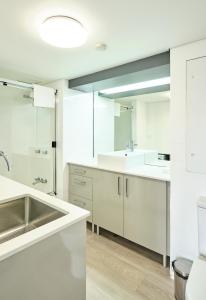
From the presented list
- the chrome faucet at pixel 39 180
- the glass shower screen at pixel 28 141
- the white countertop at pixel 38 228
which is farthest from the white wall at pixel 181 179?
the chrome faucet at pixel 39 180

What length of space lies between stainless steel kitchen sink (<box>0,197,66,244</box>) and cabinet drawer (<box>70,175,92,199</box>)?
1348 mm

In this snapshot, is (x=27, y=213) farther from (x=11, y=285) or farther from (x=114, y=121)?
(x=114, y=121)

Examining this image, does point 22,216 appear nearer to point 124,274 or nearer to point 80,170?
point 124,274

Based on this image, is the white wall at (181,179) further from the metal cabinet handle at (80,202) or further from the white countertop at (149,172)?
the metal cabinet handle at (80,202)

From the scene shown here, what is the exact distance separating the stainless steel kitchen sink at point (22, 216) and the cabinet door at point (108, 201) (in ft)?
3.90

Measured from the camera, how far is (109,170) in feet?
7.98

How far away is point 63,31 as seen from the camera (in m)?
1.43

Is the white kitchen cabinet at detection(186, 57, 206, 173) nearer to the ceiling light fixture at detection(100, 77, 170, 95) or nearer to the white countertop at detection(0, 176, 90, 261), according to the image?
the ceiling light fixture at detection(100, 77, 170, 95)

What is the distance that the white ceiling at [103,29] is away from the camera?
1268 millimetres

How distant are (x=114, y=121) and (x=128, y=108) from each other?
0.38m

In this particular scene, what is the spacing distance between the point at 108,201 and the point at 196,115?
4.75 ft

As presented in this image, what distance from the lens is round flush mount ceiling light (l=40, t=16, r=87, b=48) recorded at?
1.38 metres

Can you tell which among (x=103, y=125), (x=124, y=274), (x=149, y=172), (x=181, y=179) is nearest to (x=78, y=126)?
(x=103, y=125)

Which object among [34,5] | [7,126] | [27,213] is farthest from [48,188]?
[34,5]
